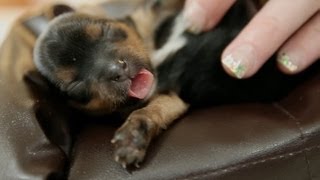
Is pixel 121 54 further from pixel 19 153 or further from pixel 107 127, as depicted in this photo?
pixel 19 153

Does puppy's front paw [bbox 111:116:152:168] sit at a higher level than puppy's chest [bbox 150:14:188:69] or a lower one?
higher

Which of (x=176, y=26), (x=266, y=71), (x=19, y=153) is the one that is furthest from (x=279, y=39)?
(x=19, y=153)

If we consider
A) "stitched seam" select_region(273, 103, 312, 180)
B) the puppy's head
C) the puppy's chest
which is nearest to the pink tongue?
the puppy's head

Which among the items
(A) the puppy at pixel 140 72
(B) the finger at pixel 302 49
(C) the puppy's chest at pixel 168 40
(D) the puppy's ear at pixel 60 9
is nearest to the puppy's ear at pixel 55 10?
(D) the puppy's ear at pixel 60 9

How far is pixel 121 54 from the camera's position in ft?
4.04

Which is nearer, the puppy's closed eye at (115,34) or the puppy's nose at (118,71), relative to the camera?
the puppy's nose at (118,71)

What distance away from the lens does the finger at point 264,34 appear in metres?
1.11

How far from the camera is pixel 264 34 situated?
1126mm

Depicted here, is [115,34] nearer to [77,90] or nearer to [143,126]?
[77,90]

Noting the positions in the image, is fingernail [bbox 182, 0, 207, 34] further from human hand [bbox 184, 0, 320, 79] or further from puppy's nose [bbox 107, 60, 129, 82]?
puppy's nose [bbox 107, 60, 129, 82]

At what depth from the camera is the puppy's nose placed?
117cm

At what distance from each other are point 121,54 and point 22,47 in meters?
0.24

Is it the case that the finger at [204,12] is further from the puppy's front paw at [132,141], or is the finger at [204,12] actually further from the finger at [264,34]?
the puppy's front paw at [132,141]

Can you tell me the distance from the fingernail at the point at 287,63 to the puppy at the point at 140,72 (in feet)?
0.17
